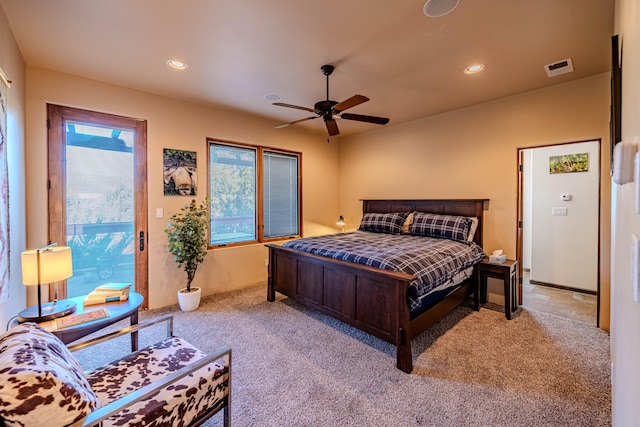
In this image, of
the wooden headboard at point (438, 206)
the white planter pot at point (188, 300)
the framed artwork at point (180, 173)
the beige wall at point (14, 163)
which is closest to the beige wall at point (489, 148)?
the wooden headboard at point (438, 206)

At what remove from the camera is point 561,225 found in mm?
4199

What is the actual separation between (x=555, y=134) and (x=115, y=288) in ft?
15.8

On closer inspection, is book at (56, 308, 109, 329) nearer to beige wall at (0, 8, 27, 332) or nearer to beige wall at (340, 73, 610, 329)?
beige wall at (0, 8, 27, 332)

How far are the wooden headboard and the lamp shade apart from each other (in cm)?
428

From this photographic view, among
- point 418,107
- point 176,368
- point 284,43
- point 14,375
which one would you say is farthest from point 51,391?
point 418,107

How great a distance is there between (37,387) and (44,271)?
1238 millimetres

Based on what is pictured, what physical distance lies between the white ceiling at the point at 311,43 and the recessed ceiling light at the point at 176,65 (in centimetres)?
6

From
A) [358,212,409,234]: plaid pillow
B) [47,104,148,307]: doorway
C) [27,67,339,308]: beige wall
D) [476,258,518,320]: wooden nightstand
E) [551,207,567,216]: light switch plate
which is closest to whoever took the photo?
[27,67,339,308]: beige wall

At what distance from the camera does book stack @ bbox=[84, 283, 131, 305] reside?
2088 millimetres

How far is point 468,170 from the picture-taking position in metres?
3.92

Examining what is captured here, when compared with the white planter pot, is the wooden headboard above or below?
above

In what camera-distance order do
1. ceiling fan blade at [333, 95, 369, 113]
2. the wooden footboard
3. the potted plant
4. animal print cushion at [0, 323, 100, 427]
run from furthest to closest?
the potted plant, ceiling fan blade at [333, 95, 369, 113], the wooden footboard, animal print cushion at [0, 323, 100, 427]

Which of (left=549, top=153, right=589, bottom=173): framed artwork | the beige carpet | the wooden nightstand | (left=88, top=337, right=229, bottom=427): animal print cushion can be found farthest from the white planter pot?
(left=549, top=153, right=589, bottom=173): framed artwork

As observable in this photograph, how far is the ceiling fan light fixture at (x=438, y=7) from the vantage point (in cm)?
184
